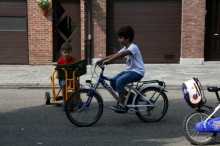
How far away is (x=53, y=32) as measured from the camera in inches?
617

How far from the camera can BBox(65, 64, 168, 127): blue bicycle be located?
6.76 m

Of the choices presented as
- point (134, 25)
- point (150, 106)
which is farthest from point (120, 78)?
point (134, 25)

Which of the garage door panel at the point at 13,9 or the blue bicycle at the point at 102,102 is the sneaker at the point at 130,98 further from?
the garage door panel at the point at 13,9

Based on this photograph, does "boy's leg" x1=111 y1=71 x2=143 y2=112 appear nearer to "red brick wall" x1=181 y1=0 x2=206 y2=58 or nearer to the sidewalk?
the sidewalk

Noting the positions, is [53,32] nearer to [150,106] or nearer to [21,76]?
[21,76]

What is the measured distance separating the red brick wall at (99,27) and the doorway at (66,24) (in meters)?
0.65

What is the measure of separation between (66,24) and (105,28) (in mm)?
1608

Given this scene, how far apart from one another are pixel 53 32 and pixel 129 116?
8.82 metres

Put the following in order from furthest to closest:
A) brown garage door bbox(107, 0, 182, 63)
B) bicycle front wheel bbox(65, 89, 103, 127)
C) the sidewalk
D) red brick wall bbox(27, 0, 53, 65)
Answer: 1. brown garage door bbox(107, 0, 182, 63)
2. red brick wall bbox(27, 0, 53, 65)
3. the sidewalk
4. bicycle front wheel bbox(65, 89, 103, 127)

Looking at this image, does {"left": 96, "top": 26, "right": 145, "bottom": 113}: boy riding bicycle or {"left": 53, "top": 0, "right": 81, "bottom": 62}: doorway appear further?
{"left": 53, "top": 0, "right": 81, "bottom": 62}: doorway

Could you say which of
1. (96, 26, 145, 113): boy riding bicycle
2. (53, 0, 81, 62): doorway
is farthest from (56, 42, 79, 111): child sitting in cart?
(53, 0, 81, 62): doorway

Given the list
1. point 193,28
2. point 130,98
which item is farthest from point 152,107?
point 193,28

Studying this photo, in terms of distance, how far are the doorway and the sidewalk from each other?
1211mm

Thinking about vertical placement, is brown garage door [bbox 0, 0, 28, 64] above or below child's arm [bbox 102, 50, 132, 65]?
above
